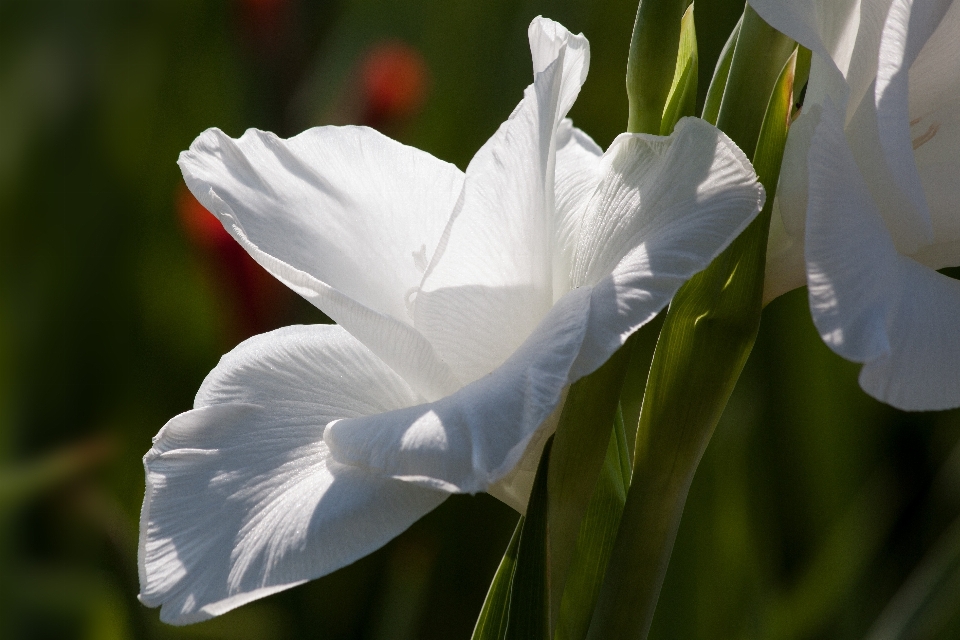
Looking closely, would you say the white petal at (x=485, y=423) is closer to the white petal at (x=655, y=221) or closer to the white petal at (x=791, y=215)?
the white petal at (x=655, y=221)

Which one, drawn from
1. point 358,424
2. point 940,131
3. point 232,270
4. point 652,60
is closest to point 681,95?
point 652,60

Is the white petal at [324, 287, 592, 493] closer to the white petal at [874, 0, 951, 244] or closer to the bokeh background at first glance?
the white petal at [874, 0, 951, 244]

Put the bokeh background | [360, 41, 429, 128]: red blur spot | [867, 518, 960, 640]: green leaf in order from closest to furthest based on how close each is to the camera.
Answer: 1. [867, 518, 960, 640]: green leaf
2. the bokeh background
3. [360, 41, 429, 128]: red blur spot

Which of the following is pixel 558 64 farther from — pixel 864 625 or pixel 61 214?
pixel 61 214

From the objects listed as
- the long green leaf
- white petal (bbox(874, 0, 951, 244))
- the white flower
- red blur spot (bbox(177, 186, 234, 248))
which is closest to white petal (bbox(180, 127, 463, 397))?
the white flower

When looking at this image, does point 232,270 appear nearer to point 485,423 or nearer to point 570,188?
point 570,188

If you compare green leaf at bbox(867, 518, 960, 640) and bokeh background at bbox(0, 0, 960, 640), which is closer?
green leaf at bbox(867, 518, 960, 640)
